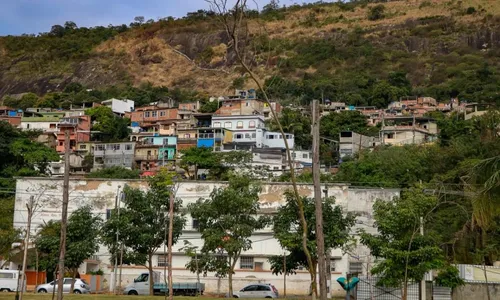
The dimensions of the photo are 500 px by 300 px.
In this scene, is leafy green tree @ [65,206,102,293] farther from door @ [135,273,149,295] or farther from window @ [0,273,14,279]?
window @ [0,273,14,279]

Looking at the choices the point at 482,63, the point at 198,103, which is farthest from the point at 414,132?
the point at 482,63

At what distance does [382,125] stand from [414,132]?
5.96 m

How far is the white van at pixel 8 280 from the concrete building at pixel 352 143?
2474 inches

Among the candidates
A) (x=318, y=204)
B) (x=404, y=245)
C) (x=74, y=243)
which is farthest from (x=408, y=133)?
(x=318, y=204)

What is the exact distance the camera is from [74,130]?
106 meters

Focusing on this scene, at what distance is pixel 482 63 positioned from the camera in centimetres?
17212

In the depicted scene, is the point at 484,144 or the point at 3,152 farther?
the point at 3,152

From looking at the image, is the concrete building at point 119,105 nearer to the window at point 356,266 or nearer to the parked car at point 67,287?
the window at point 356,266

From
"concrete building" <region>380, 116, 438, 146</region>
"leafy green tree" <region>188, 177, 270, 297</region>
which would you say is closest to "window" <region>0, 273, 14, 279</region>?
"leafy green tree" <region>188, 177, 270, 297</region>

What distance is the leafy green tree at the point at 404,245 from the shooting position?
3222 cm

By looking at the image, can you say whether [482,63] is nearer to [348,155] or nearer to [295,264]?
[348,155]

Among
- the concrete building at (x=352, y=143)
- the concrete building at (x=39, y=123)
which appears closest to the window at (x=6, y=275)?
the concrete building at (x=352, y=143)

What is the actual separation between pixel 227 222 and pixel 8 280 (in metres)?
11.7

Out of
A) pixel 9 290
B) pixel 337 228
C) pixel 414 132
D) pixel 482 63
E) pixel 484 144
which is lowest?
pixel 9 290
